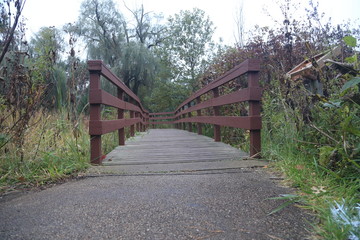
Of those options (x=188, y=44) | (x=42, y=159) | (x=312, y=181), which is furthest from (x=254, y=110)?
(x=188, y=44)

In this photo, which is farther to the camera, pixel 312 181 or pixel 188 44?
pixel 188 44

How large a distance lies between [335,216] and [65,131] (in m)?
3.02

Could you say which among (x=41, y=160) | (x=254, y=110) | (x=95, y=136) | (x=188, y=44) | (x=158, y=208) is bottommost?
(x=158, y=208)

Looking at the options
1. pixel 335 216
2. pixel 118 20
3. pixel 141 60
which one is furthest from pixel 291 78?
pixel 118 20

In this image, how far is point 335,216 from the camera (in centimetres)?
119

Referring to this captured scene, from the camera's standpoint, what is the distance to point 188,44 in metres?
19.6

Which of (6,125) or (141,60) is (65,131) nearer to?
(6,125)

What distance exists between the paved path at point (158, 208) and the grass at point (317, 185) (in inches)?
3.7

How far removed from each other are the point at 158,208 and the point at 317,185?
1004mm

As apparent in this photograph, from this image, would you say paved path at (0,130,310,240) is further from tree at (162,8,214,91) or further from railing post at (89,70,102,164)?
tree at (162,8,214,91)

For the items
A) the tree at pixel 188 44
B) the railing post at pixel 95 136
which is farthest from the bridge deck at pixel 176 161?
the tree at pixel 188 44

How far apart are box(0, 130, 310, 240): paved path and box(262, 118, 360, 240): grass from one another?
0.31 feet

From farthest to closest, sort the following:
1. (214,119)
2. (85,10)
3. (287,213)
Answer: (85,10), (214,119), (287,213)

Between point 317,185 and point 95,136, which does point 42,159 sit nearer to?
point 95,136
